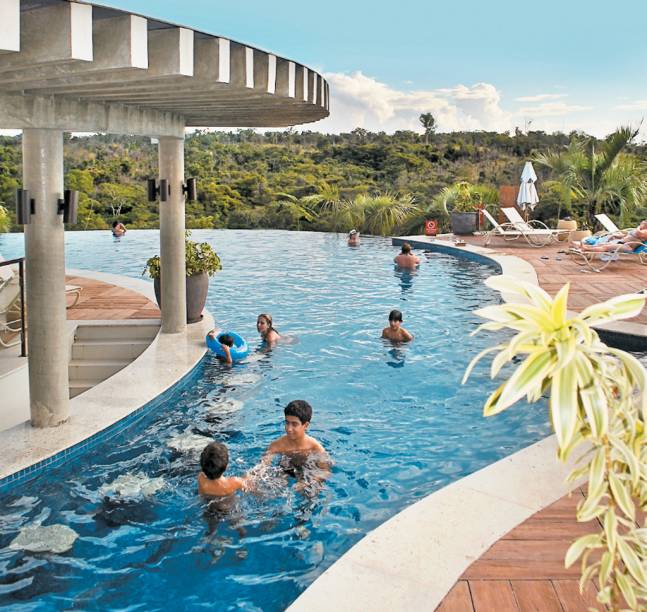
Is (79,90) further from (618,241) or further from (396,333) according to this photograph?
(618,241)

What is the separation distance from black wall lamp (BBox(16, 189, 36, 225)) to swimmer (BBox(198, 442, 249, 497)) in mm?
2263

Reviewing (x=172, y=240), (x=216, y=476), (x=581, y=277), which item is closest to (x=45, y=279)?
(x=216, y=476)

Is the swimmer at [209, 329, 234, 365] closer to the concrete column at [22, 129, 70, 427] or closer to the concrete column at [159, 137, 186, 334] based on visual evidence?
the concrete column at [159, 137, 186, 334]

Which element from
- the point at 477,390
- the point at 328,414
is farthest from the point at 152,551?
the point at 477,390

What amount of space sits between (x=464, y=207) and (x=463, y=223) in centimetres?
63

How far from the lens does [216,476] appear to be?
5.20 m

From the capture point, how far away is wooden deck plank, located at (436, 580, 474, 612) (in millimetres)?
3314

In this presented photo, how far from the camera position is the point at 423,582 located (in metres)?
3.58

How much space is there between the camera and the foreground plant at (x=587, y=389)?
1780 millimetres

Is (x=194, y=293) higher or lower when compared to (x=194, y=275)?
lower

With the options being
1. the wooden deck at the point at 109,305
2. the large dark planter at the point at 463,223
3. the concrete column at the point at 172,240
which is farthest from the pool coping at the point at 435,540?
the large dark planter at the point at 463,223

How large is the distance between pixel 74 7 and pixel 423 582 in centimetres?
353

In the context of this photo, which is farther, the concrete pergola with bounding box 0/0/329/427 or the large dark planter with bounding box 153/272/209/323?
the large dark planter with bounding box 153/272/209/323

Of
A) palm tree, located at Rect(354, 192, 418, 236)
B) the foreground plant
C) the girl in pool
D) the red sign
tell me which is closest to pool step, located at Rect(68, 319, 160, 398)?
the girl in pool
